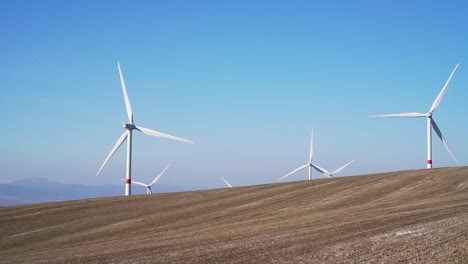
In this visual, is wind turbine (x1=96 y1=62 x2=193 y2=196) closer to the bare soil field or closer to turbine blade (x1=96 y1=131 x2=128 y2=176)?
turbine blade (x1=96 y1=131 x2=128 y2=176)

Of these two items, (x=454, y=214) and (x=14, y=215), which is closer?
(x=454, y=214)

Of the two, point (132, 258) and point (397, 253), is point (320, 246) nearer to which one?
point (397, 253)

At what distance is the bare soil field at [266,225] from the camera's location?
Answer: 52.6ft

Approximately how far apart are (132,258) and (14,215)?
25760mm

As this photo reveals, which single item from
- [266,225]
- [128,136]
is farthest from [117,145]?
[266,225]

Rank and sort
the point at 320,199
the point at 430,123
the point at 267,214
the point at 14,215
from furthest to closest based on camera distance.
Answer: the point at 430,123 → the point at 14,215 → the point at 320,199 → the point at 267,214

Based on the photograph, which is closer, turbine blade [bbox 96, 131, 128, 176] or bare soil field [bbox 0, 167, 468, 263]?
bare soil field [bbox 0, 167, 468, 263]

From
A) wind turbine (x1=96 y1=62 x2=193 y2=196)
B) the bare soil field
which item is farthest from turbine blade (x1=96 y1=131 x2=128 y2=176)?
the bare soil field

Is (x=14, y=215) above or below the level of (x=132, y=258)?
above

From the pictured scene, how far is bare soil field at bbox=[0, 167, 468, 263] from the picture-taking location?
16.0m

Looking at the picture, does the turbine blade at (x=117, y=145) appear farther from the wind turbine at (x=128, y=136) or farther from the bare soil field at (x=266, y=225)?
the bare soil field at (x=266, y=225)

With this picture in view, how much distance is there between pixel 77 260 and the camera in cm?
1859

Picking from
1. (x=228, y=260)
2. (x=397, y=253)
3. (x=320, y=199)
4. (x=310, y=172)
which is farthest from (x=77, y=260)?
(x=310, y=172)

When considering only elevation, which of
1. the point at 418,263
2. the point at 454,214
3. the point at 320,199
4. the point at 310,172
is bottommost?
the point at 418,263
